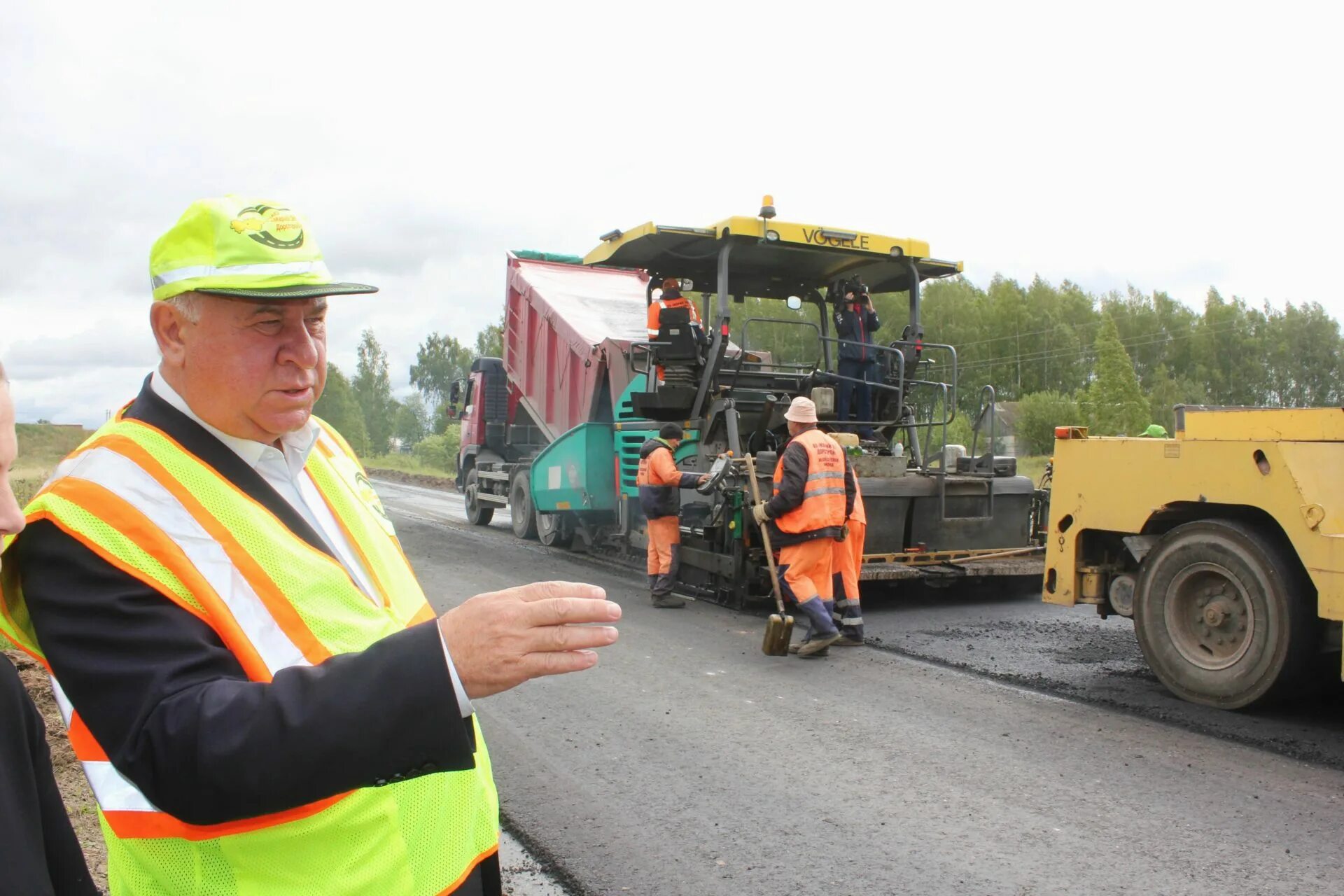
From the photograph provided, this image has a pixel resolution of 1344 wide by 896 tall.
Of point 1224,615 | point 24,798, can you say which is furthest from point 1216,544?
point 24,798

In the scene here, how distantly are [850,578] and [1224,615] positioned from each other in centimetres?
246

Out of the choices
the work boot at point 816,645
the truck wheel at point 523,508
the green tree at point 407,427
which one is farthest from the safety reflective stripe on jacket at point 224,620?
the green tree at point 407,427

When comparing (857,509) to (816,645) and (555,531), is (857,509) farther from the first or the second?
(555,531)

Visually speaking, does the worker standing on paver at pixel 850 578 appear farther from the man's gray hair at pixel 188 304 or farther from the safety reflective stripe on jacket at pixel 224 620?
the man's gray hair at pixel 188 304

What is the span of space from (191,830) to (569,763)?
351 cm

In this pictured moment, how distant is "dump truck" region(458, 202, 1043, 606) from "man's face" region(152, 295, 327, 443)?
682cm

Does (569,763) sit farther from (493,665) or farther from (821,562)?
(493,665)

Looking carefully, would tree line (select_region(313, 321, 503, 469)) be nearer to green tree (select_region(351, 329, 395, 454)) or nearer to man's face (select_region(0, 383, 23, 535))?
green tree (select_region(351, 329, 395, 454))

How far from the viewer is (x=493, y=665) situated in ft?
4.05

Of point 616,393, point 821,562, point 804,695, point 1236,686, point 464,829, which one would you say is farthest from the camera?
point 616,393

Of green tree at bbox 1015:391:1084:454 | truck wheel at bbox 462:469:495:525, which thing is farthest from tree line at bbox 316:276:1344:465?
truck wheel at bbox 462:469:495:525

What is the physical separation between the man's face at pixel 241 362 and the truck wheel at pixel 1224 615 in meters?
4.98

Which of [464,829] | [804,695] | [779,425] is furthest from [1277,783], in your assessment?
[779,425]

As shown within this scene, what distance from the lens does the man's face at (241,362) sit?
149cm
